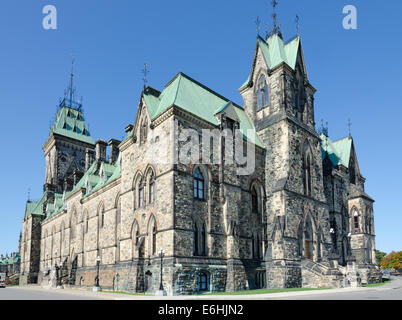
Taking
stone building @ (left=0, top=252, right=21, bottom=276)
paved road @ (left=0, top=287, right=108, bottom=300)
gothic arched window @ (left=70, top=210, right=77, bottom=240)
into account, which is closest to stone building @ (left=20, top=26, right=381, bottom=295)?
gothic arched window @ (left=70, top=210, right=77, bottom=240)

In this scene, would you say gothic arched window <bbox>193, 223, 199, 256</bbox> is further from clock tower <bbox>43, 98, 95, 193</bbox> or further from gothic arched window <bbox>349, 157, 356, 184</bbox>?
clock tower <bbox>43, 98, 95, 193</bbox>

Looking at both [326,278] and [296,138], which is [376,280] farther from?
[296,138]

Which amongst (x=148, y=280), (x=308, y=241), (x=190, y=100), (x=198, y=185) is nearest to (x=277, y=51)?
(x=190, y=100)

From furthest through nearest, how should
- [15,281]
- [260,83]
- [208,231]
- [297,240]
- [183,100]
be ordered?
[15,281] < [260,83] < [297,240] < [183,100] < [208,231]

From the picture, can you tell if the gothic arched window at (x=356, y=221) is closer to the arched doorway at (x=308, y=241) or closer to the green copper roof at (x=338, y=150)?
the green copper roof at (x=338, y=150)

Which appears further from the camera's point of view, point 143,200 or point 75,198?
point 75,198

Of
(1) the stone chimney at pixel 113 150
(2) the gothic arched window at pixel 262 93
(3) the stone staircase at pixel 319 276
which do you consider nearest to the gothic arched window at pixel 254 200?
(3) the stone staircase at pixel 319 276

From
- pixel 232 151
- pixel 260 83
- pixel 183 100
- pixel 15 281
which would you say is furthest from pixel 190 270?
pixel 15 281

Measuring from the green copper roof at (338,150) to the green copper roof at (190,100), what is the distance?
15641 mm

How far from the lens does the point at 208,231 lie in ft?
85.7

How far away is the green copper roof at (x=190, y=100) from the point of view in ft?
91.5

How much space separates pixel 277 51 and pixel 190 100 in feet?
42.4

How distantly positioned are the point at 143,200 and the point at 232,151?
804 centimetres
